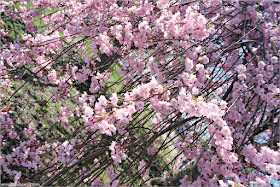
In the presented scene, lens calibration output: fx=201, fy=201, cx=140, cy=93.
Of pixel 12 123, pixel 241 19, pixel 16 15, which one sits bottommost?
pixel 241 19

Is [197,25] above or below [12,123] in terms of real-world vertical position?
below

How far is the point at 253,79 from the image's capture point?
73.8 inches

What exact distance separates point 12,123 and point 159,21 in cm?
281

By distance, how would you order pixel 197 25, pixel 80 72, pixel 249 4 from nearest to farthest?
pixel 197 25 → pixel 249 4 → pixel 80 72

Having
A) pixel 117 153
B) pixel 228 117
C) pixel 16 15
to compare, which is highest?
pixel 16 15

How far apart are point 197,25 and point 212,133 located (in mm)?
975

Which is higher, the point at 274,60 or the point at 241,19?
the point at 241,19

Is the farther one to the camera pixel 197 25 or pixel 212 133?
pixel 197 25

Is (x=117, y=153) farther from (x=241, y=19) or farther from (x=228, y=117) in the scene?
(x=241, y=19)

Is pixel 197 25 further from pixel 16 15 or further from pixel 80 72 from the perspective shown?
Result: pixel 16 15

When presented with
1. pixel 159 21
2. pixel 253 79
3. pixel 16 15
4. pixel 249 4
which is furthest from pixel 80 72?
pixel 16 15

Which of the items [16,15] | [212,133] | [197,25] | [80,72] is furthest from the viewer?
[16,15]

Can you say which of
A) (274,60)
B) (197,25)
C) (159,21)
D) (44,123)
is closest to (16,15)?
(44,123)

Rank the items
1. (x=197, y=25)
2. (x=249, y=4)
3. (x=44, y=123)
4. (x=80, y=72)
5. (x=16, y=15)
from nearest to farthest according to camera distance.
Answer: (x=197, y=25), (x=249, y=4), (x=80, y=72), (x=44, y=123), (x=16, y=15)
